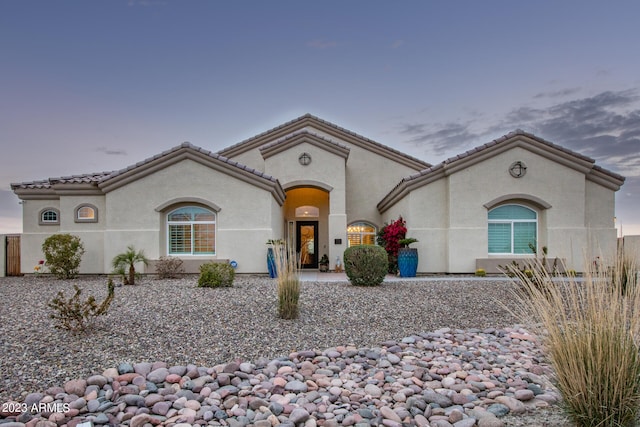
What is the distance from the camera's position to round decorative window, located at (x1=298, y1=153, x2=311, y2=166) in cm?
1856

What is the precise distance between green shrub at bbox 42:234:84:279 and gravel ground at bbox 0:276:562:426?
258cm

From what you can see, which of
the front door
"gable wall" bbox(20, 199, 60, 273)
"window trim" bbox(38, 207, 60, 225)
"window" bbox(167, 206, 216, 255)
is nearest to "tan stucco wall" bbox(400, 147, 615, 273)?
the front door

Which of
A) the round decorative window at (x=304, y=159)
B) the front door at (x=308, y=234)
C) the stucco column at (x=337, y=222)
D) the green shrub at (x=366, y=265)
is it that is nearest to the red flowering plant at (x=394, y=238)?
the stucco column at (x=337, y=222)

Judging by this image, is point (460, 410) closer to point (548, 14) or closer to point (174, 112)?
point (548, 14)

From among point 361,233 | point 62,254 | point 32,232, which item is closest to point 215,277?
point 62,254

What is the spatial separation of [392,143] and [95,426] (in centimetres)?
1902

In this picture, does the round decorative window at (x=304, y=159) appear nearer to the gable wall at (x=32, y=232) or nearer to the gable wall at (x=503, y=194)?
the gable wall at (x=503, y=194)

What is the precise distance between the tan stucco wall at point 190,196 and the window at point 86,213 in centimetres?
83

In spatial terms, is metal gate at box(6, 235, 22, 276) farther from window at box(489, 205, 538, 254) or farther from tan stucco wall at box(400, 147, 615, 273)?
window at box(489, 205, 538, 254)

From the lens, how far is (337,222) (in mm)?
18547

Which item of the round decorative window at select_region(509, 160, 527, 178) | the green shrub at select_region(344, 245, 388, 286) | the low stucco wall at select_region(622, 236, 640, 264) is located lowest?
the green shrub at select_region(344, 245, 388, 286)

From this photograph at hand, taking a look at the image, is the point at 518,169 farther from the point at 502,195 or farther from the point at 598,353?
the point at 598,353

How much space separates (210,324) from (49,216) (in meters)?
12.7

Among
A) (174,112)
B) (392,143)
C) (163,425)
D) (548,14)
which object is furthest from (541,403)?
(392,143)
